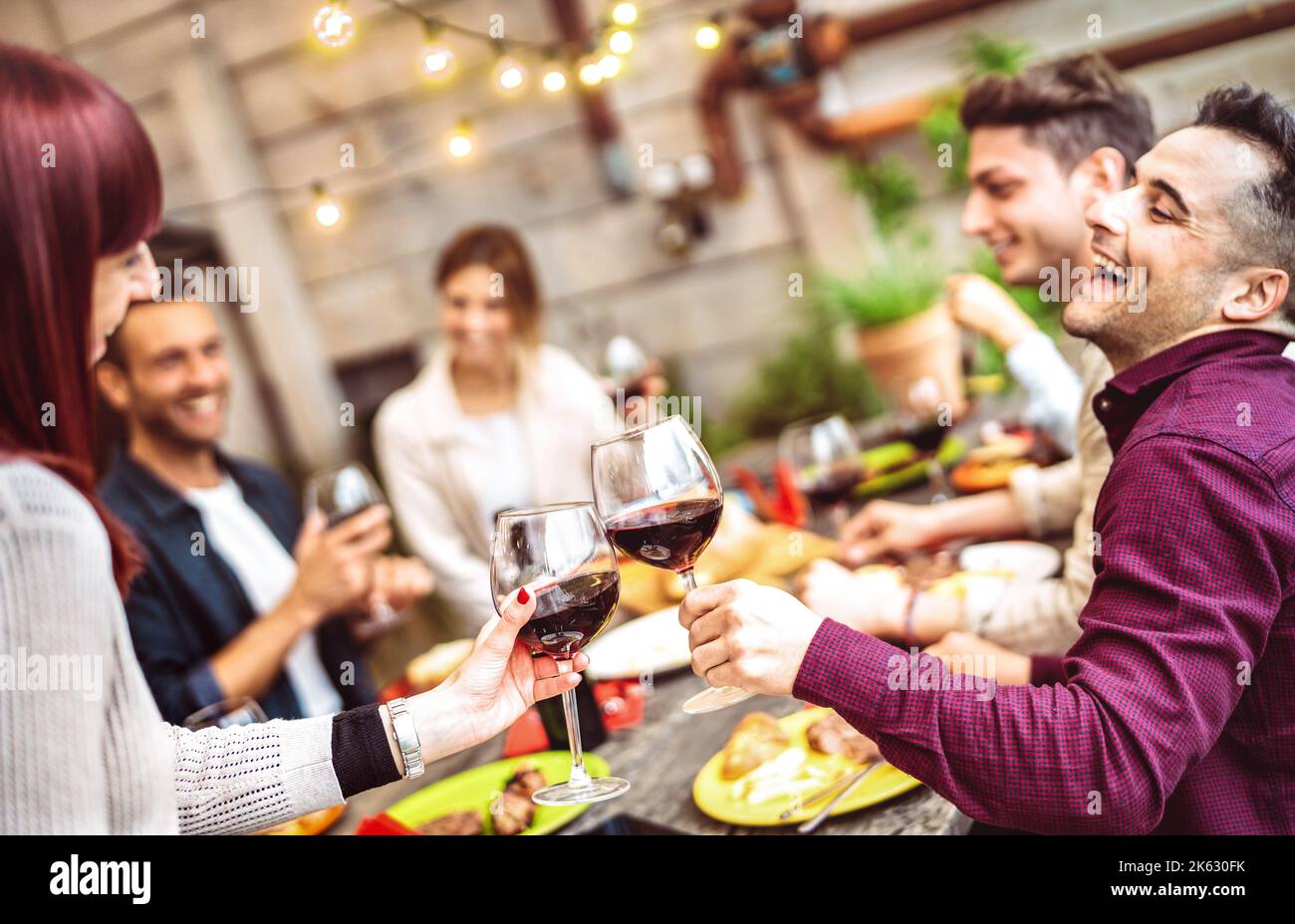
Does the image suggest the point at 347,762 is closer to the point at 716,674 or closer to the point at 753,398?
the point at 716,674

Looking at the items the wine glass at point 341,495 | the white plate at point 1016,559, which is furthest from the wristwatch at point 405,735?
the white plate at point 1016,559

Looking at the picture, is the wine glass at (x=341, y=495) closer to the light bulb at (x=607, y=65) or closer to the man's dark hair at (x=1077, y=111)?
the light bulb at (x=607, y=65)

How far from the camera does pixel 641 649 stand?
1.57 metres

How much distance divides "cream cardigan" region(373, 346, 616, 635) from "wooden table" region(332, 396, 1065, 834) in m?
1.38

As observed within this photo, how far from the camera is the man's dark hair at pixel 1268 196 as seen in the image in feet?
3.20

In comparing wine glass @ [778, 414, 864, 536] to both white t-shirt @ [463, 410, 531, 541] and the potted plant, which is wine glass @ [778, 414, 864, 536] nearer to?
white t-shirt @ [463, 410, 531, 541]

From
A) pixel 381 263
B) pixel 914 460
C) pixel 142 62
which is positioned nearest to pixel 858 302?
pixel 914 460

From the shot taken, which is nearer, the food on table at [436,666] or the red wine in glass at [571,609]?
the red wine in glass at [571,609]

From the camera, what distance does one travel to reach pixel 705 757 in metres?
1.22

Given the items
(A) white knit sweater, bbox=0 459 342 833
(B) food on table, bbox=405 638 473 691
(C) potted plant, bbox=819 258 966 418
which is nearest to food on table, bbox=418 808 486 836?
(A) white knit sweater, bbox=0 459 342 833

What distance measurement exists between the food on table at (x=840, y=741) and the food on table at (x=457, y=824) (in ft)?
1.24

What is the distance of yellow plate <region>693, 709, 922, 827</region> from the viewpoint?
1000 mm

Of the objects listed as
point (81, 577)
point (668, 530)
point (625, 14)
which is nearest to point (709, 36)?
point (625, 14)

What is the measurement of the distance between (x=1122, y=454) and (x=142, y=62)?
16.4ft
